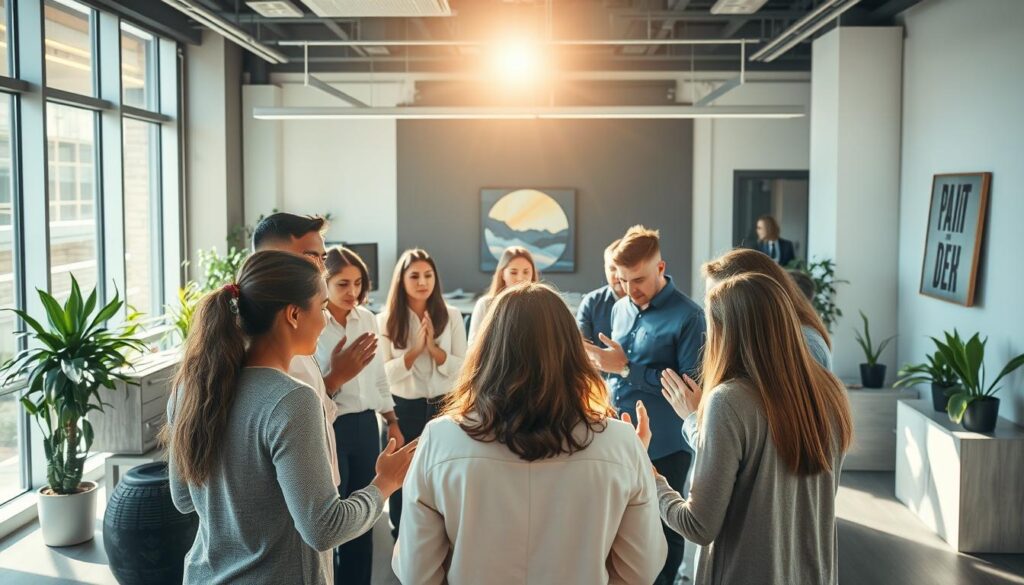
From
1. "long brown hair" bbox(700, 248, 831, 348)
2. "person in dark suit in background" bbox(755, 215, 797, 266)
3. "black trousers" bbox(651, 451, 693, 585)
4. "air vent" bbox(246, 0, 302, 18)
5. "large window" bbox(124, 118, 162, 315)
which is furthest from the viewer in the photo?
"person in dark suit in background" bbox(755, 215, 797, 266)

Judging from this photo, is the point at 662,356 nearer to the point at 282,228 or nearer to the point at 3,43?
the point at 282,228

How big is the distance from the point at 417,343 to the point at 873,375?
3.61 m

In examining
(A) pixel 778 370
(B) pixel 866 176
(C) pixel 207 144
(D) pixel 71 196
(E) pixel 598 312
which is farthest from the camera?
(C) pixel 207 144

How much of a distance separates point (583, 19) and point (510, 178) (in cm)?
183

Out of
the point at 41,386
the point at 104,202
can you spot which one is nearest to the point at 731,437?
the point at 41,386

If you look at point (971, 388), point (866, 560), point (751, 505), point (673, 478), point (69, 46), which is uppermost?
point (69, 46)

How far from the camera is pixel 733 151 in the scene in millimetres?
9445

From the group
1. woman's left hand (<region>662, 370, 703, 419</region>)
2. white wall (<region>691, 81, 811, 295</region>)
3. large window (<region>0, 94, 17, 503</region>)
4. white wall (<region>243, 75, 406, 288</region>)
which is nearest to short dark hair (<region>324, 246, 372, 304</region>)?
woman's left hand (<region>662, 370, 703, 419</region>)

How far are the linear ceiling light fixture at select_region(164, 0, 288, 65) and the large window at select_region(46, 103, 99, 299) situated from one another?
118cm

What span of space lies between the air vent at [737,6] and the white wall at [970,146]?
1327 mm

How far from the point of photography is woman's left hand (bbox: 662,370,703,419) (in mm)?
2459

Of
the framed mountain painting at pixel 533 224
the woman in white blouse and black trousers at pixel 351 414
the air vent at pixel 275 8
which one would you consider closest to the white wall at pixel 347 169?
the framed mountain painting at pixel 533 224

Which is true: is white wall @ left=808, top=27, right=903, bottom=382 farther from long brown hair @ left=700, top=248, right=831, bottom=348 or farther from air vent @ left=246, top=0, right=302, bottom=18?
long brown hair @ left=700, top=248, right=831, bottom=348

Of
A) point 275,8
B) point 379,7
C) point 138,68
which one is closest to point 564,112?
point 275,8
